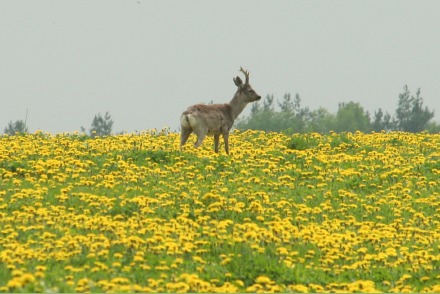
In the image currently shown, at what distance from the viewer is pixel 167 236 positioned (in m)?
13.9

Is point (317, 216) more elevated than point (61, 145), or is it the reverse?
point (61, 145)

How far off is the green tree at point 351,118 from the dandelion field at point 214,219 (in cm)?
10800

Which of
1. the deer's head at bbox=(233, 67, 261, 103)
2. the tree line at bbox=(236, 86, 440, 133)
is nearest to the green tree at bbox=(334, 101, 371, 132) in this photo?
the tree line at bbox=(236, 86, 440, 133)

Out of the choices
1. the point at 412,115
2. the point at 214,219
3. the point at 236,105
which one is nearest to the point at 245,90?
the point at 236,105

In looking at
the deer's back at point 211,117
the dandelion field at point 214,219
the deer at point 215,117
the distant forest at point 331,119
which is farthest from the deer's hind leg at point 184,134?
the distant forest at point 331,119

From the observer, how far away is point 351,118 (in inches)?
5266

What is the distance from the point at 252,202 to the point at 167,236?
2728 millimetres

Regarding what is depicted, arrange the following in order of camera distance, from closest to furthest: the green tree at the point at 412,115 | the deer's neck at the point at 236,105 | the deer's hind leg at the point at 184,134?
the deer's hind leg at the point at 184,134, the deer's neck at the point at 236,105, the green tree at the point at 412,115

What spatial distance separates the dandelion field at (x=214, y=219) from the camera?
40.4ft

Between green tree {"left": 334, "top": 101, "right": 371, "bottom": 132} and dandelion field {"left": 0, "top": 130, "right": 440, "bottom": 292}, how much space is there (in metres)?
108

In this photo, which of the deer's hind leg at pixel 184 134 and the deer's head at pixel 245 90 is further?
the deer's head at pixel 245 90

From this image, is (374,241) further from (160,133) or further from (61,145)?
(160,133)

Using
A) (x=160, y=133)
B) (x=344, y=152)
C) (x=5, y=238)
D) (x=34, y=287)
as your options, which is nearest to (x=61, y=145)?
(x=160, y=133)

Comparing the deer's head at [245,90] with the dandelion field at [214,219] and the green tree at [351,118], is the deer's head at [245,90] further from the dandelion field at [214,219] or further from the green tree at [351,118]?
the green tree at [351,118]
